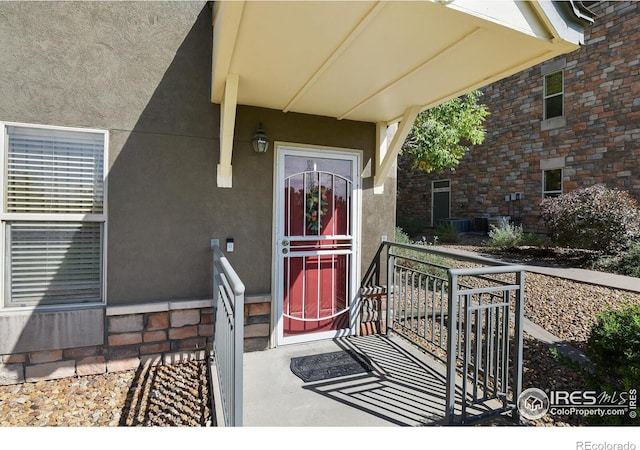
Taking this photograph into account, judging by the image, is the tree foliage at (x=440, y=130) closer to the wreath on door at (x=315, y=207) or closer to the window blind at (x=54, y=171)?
the wreath on door at (x=315, y=207)

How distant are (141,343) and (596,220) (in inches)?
300

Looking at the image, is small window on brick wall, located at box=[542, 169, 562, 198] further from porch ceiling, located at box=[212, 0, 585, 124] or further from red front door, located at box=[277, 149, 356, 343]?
red front door, located at box=[277, 149, 356, 343]

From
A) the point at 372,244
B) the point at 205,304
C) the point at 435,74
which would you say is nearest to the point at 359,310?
the point at 372,244

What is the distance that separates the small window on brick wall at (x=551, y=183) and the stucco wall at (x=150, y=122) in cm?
860

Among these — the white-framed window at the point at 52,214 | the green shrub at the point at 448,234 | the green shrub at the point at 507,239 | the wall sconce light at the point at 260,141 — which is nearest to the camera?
the white-framed window at the point at 52,214

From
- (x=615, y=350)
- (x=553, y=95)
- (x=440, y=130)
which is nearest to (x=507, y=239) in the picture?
(x=440, y=130)

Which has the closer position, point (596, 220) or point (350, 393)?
point (350, 393)

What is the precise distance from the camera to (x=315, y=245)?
3494 mm

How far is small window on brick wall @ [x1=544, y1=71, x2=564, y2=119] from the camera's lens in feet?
28.2

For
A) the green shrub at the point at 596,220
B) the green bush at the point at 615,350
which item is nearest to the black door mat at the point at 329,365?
the green bush at the point at 615,350

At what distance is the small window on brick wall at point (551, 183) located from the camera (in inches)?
342

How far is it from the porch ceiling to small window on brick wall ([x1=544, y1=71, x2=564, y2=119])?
8.02 meters

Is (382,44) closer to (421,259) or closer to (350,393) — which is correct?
(350,393)

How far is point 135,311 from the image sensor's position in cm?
283
